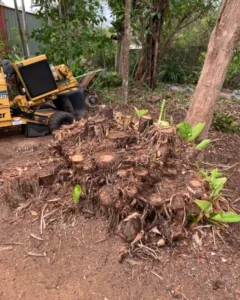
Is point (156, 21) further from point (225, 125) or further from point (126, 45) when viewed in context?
point (225, 125)

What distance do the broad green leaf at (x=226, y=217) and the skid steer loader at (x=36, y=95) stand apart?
3084mm

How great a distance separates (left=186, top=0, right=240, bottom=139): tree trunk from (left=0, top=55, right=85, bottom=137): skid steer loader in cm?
220

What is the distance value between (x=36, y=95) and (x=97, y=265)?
3.12m

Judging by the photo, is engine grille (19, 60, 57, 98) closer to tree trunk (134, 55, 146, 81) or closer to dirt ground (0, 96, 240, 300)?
dirt ground (0, 96, 240, 300)

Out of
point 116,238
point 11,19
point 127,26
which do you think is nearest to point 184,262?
point 116,238

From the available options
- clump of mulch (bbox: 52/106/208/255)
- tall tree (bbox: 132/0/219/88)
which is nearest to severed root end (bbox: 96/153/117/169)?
clump of mulch (bbox: 52/106/208/255)

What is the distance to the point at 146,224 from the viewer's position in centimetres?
211

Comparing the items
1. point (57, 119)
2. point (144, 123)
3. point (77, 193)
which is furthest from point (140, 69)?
point (77, 193)

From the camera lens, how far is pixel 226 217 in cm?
209

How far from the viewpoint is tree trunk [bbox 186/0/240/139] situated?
9.64 ft

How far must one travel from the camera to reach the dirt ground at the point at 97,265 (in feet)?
5.99

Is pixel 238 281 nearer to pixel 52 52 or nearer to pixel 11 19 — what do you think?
pixel 52 52

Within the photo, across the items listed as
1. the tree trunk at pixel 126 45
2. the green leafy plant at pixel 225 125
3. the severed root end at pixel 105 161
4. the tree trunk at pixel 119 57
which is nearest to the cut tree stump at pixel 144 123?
the severed root end at pixel 105 161

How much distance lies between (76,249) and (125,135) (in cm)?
100
